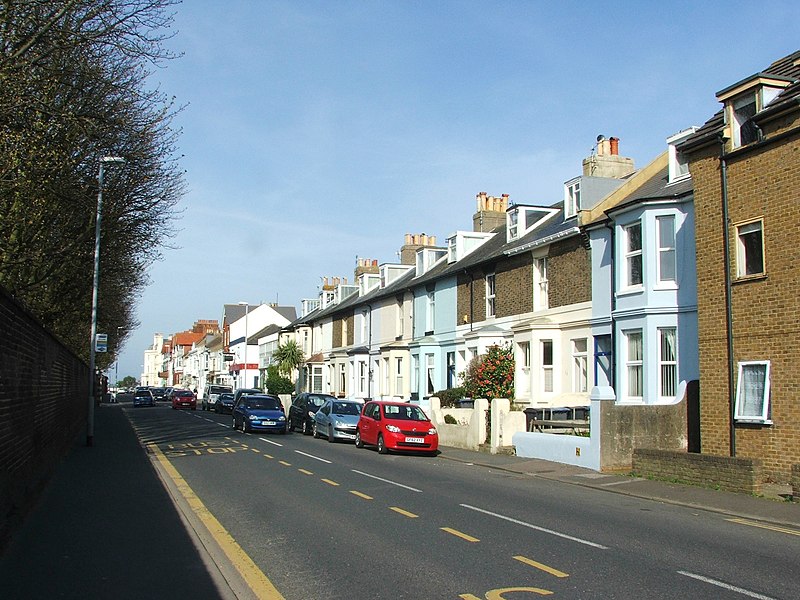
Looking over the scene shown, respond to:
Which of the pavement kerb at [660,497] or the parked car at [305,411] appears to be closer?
the pavement kerb at [660,497]

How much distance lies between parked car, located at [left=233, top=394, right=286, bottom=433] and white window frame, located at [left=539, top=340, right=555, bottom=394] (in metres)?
A: 11.5

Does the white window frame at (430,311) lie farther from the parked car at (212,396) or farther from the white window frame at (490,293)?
the parked car at (212,396)

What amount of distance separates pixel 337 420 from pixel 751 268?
1559 centimetres

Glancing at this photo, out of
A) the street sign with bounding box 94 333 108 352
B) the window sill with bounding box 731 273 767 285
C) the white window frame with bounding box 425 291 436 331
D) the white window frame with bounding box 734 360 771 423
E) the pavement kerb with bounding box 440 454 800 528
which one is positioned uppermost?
the white window frame with bounding box 425 291 436 331

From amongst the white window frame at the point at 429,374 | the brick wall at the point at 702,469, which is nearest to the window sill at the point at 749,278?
the brick wall at the point at 702,469

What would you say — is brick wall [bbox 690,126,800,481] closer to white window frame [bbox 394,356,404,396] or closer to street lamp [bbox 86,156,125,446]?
street lamp [bbox 86,156,125,446]

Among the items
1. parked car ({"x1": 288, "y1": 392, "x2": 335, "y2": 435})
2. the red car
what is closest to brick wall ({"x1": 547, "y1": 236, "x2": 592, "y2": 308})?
the red car

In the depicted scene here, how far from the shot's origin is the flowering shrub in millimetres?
27125

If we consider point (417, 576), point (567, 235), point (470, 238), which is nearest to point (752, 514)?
point (417, 576)

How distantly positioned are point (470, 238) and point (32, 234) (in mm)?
19899

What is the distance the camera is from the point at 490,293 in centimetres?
3030

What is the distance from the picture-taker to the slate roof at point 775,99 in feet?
49.8

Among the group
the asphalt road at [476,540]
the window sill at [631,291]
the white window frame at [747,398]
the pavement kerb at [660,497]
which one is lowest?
the pavement kerb at [660,497]

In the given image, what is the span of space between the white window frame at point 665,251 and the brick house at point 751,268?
3.19 m
